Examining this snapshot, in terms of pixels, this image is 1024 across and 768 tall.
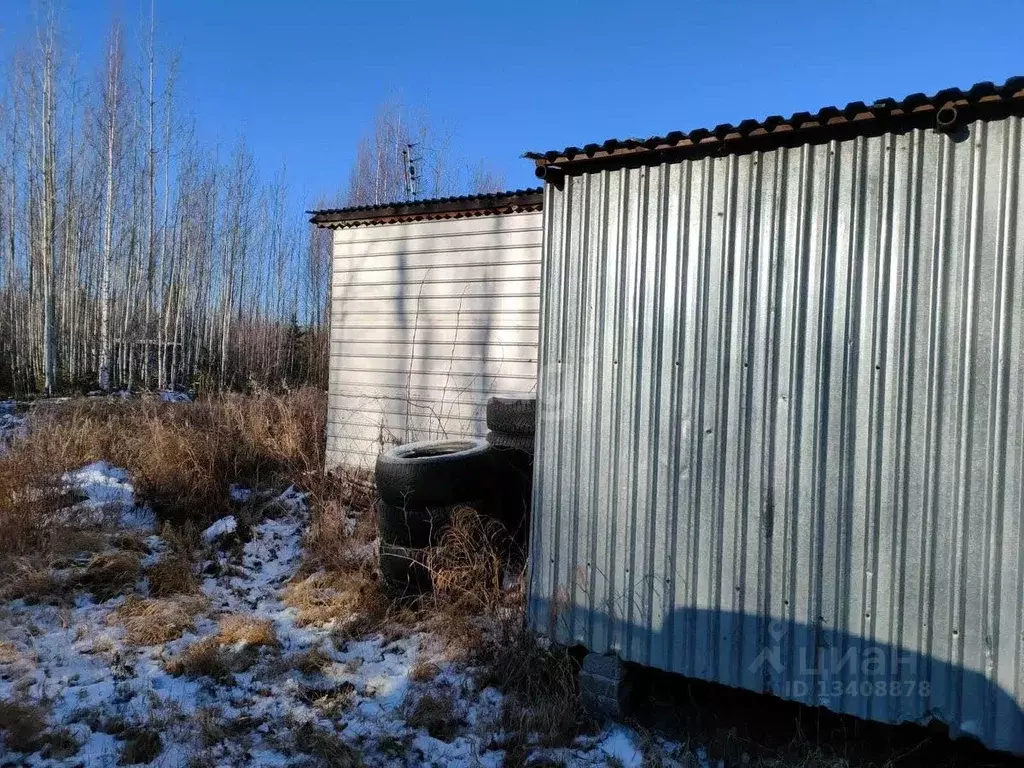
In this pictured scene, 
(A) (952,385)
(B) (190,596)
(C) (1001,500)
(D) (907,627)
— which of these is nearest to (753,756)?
(D) (907,627)

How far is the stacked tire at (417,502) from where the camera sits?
4.75 m

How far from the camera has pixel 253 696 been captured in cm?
391

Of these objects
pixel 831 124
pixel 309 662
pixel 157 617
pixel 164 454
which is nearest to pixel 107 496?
pixel 164 454

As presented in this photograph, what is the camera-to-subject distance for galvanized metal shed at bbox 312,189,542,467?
6.81 metres

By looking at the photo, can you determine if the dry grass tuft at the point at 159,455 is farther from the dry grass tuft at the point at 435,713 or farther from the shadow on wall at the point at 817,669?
the shadow on wall at the point at 817,669

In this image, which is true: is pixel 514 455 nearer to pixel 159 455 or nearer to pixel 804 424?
pixel 804 424

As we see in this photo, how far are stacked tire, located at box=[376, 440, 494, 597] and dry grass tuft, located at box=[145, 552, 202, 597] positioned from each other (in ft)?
5.61

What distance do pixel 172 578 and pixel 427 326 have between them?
360 centimetres

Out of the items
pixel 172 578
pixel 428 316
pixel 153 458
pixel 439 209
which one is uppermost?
pixel 439 209

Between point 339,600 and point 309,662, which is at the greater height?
point 339,600

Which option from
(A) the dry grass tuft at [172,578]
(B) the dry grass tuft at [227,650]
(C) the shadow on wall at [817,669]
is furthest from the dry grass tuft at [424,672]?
(A) the dry grass tuft at [172,578]

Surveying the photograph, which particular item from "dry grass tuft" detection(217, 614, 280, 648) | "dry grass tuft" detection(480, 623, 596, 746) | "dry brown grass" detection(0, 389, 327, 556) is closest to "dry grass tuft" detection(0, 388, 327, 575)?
"dry brown grass" detection(0, 389, 327, 556)

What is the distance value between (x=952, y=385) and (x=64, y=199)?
2129 centimetres

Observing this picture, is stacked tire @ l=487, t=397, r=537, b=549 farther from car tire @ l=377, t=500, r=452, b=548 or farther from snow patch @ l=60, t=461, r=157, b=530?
snow patch @ l=60, t=461, r=157, b=530
